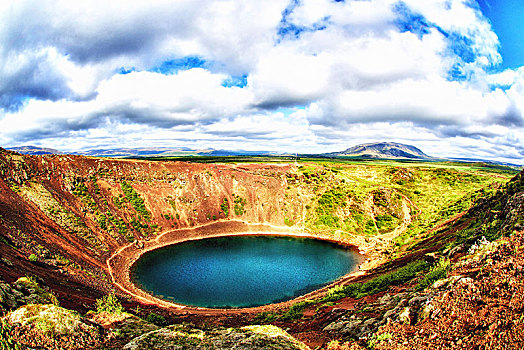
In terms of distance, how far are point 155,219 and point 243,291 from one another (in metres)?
41.3

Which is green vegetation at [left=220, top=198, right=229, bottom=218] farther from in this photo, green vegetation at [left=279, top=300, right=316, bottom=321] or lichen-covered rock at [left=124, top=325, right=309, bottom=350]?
lichen-covered rock at [left=124, top=325, right=309, bottom=350]

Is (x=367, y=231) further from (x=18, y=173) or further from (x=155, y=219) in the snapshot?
(x=18, y=173)

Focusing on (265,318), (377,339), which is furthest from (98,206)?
(377,339)

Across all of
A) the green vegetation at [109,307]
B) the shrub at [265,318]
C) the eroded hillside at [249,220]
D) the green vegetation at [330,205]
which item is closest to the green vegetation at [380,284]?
the eroded hillside at [249,220]

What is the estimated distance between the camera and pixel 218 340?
18031 millimetres

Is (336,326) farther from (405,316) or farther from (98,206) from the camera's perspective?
(98,206)

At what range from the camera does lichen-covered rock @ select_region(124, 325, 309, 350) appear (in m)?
16.1

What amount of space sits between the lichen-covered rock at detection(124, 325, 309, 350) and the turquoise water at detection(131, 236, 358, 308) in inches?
1006

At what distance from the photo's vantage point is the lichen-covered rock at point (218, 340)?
52.9ft

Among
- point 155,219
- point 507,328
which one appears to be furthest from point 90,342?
point 155,219

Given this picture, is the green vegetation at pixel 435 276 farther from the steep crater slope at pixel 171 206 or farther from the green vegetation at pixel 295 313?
the steep crater slope at pixel 171 206

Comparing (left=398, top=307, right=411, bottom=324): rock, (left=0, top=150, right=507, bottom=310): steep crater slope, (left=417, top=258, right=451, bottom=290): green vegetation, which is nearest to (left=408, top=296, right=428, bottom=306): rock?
(left=398, top=307, right=411, bottom=324): rock

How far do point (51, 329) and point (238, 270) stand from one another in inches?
1731

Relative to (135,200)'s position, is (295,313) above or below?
below
